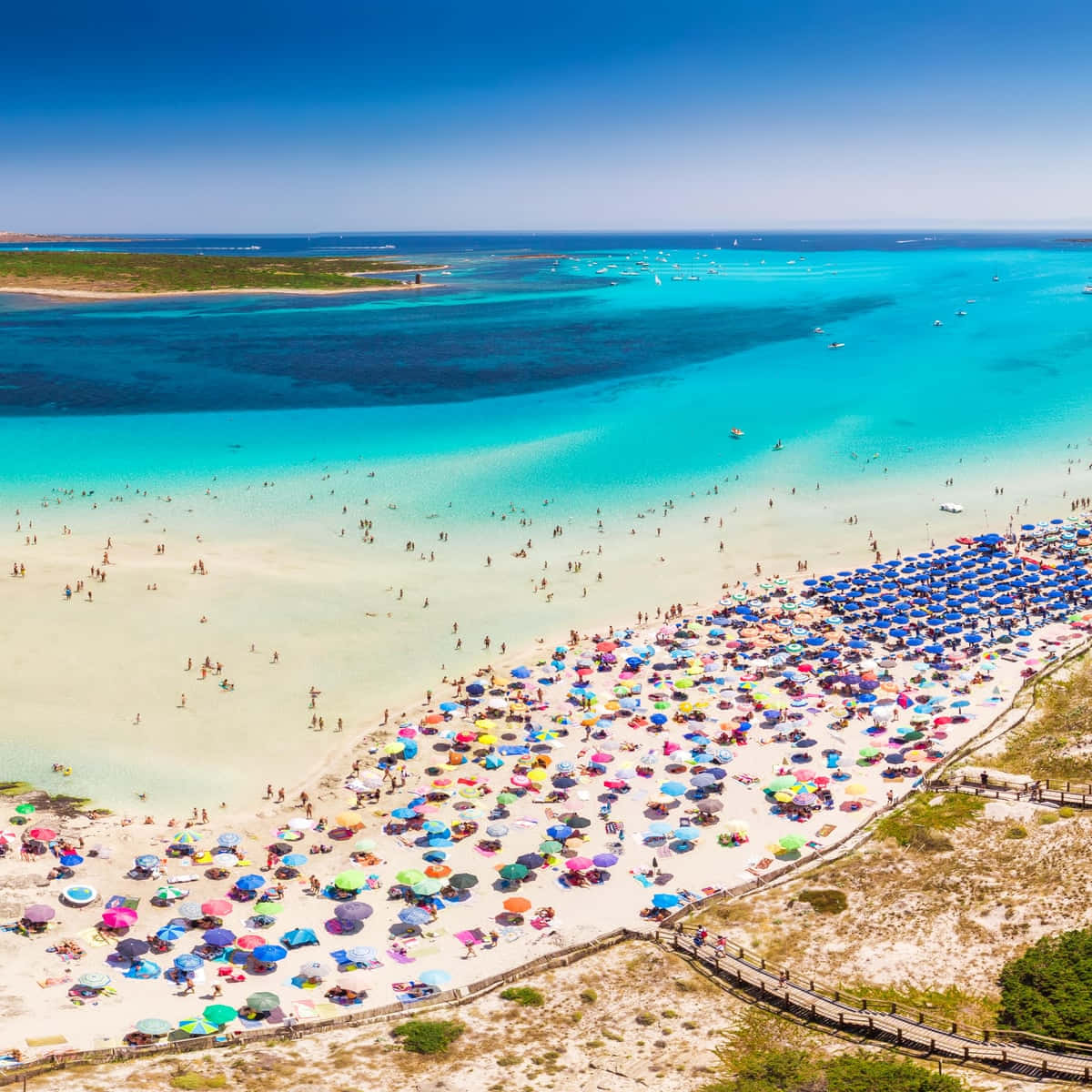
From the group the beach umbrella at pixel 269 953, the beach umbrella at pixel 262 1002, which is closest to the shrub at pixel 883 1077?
the beach umbrella at pixel 262 1002

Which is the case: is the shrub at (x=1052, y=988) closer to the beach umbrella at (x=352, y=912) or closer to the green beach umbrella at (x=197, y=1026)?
the beach umbrella at (x=352, y=912)

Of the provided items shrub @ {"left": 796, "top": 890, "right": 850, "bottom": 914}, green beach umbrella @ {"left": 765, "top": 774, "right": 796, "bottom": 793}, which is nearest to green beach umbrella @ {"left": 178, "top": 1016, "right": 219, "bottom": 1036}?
shrub @ {"left": 796, "top": 890, "right": 850, "bottom": 914}

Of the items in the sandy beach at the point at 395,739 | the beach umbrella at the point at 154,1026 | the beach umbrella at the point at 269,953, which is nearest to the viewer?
the beach umbrella at the point at 154,1026

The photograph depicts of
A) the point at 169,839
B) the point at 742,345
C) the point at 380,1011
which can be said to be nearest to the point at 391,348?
the point at 742,345

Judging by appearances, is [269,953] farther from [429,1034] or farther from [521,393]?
[521,393]

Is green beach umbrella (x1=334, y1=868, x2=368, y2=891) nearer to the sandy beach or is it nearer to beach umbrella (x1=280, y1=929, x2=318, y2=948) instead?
the sandy beach

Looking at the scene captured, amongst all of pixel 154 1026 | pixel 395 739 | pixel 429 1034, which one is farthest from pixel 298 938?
pixel 395 739
